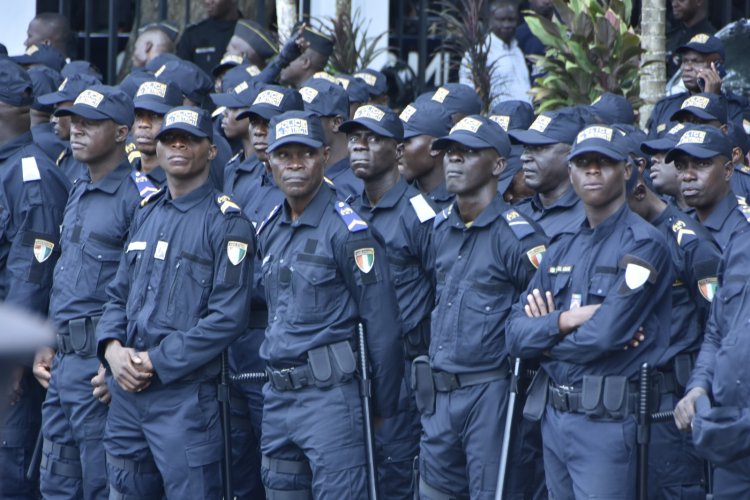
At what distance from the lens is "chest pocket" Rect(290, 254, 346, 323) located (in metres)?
Answer: 5.71

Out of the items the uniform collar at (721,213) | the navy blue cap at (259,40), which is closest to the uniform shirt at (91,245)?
the uniform collar at (721,213)

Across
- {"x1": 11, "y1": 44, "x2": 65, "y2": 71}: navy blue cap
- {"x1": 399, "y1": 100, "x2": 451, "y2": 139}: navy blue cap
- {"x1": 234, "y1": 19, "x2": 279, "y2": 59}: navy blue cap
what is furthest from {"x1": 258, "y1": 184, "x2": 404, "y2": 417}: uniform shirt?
{"x1": 11, "y1": 44, "x2": 65, "y2": 71}: navy blue cap

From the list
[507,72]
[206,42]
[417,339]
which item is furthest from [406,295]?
[206,42]

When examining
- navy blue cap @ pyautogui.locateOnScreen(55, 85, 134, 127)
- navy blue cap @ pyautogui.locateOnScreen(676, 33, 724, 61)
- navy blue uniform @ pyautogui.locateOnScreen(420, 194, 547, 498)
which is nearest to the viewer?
navy blue uniform @ pyautogui.locateOnScreen(420, 194, 547, 498)

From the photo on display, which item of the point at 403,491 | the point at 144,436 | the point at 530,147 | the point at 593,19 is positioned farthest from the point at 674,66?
the point at 144,436

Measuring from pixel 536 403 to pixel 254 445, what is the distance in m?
1.94

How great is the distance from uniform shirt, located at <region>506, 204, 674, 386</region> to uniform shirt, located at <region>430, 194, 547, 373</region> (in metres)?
0.25

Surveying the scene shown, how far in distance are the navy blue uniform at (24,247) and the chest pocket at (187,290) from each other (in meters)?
1.19

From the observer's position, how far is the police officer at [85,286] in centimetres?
640

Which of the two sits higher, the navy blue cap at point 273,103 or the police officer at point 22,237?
the navy blue cap at point 273,103

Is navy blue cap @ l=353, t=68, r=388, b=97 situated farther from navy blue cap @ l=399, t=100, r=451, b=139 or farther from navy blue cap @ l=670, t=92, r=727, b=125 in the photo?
navy blue cap @ l=670, t=92, r=727, b=125

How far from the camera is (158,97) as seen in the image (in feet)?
23.1

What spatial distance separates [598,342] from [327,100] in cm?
313

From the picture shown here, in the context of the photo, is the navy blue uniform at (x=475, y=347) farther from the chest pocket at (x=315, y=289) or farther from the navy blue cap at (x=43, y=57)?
the navy blue cap at (x=43, y=57)
